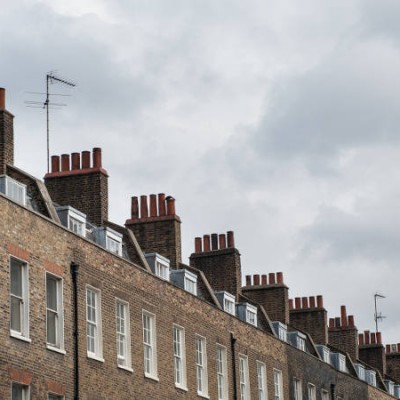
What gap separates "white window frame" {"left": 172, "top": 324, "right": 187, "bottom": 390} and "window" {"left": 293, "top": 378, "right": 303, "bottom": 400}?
11.7m

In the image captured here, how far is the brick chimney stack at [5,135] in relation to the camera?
39.0 m

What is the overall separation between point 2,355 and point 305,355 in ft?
84.9

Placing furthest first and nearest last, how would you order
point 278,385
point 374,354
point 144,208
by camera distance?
1. point 374,354
2. point 278,385
3. point 144,208

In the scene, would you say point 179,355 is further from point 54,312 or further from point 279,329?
point 279,329

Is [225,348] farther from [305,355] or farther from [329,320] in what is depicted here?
[329,320]

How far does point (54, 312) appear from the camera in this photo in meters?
38.4

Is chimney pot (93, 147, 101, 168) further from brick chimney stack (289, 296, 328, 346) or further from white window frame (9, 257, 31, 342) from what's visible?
brick chimney stack (289, 296, 328, 346)

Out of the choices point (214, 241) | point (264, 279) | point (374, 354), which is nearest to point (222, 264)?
point (214, 241)

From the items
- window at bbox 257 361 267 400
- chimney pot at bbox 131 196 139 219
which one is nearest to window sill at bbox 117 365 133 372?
chimney pot at bbox 131 196 139 219

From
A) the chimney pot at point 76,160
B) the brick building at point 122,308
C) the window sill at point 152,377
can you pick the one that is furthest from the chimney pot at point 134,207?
the window sill at point 152,377

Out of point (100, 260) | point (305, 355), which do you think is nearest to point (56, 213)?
point (100, 260)

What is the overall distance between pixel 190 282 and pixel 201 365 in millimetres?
3065

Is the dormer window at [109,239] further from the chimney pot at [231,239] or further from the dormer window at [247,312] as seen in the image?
the chimney pot at [231,239]

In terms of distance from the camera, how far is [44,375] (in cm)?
3716
